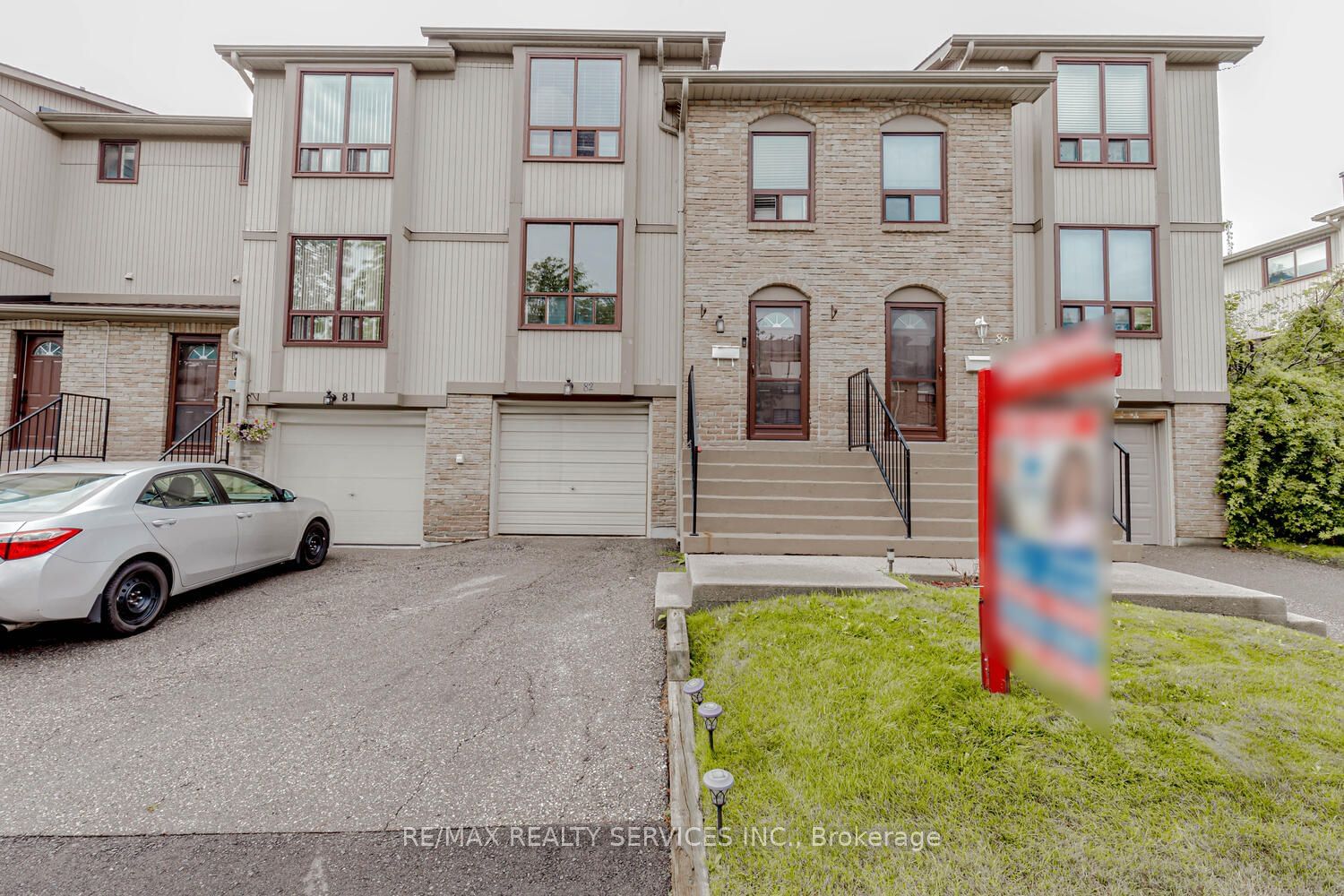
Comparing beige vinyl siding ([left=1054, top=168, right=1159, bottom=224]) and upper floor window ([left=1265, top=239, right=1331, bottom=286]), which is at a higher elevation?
upper floor window ([left=1265, top=239, right=1331, bottom=286])

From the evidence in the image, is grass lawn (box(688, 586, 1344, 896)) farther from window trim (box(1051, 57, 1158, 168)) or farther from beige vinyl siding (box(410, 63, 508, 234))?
beige vinyl siding (box(410, 63, 508, 234))

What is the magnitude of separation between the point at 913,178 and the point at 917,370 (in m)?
2.94

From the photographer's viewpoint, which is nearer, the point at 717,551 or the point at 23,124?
the point at 717,551

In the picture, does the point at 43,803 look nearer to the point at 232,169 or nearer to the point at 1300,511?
the point at 232,169

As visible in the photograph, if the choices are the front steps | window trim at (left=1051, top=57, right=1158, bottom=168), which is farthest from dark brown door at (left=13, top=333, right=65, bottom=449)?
window trim at (left=1051, top=57, right=1158, bottom=168)

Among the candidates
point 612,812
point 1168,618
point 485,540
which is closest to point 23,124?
point 485,540

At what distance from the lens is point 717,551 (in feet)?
18.9

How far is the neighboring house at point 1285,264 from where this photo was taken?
14398mm

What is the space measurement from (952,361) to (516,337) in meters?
6.70

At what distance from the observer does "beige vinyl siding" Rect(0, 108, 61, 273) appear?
33.7ft

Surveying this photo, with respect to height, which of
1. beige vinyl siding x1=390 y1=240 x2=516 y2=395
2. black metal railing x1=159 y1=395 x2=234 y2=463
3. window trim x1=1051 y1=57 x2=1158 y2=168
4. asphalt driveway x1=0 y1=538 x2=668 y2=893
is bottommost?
asphalt driveway x1=0 y1=538 x2=668 y2=893

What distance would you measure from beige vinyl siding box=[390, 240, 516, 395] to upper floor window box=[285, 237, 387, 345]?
42 cm

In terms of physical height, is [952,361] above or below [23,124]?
below

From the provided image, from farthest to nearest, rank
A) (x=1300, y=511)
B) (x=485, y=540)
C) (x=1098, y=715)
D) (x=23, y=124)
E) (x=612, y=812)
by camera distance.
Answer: (x=23, y=124)
(x=485, y=540)
(x=1300, y=511)
(x=612, y=812)
(x=1098, y=715)
